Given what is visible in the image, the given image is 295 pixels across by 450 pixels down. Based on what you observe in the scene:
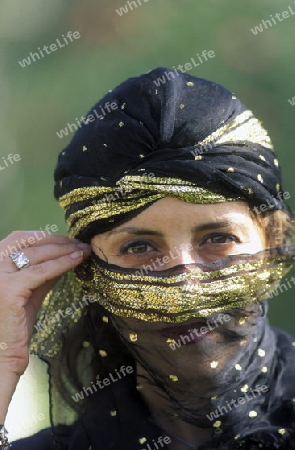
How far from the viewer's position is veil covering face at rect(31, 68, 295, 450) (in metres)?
2.34

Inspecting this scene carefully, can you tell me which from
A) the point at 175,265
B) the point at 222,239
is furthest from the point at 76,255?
the point at 222,239

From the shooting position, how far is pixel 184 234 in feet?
7.67

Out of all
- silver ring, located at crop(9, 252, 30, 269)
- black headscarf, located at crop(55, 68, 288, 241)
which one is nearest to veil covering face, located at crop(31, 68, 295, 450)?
black headscarf, located at crop(55, 68, 288, 241)

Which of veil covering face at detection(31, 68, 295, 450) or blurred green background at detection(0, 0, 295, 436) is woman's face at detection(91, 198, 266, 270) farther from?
blurred green background at detection(0, 0, 295, 436)

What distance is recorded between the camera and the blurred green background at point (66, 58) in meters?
6.77

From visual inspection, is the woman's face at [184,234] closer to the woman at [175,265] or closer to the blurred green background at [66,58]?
the woman at [175,265]

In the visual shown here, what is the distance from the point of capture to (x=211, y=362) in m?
2.33

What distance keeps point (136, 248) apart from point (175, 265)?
185 millimetres

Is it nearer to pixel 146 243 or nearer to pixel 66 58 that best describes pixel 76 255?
pixel 146 243

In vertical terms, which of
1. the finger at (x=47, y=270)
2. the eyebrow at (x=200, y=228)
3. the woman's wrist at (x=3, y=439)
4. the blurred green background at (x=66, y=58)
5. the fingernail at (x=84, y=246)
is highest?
the blurred green background at (x=66, y=58)

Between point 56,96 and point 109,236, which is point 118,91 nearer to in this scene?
point 109,236

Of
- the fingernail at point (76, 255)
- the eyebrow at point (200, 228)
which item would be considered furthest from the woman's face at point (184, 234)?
the fingernail at point (76, 255)

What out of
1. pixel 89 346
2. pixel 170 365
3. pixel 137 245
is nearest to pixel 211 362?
pixel 170 365

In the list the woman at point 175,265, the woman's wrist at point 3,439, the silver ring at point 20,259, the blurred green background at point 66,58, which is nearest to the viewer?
the woman at point 175,265
